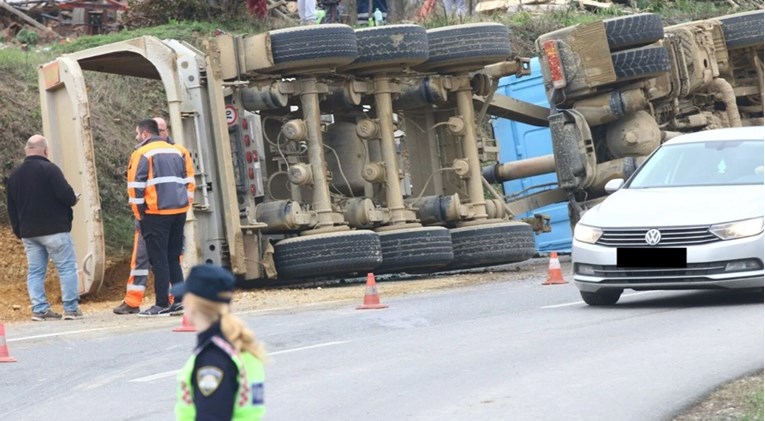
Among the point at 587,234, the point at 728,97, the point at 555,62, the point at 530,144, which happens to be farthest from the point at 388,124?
the point at 587,234

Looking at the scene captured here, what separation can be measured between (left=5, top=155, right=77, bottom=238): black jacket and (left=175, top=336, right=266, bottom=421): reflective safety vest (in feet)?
32.7

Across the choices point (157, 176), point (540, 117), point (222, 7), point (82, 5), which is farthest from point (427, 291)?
point (82, 5)

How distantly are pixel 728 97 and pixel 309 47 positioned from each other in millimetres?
6397

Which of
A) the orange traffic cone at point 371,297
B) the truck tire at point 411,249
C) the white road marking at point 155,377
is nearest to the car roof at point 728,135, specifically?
the orange traffic cone at point 371,297

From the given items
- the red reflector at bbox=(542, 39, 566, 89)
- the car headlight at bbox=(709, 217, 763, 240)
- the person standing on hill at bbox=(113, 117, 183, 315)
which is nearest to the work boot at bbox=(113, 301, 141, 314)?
the person standing on hill at bbox=(113, 117, 183, 315)

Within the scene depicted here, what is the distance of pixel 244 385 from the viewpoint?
4.84 meters

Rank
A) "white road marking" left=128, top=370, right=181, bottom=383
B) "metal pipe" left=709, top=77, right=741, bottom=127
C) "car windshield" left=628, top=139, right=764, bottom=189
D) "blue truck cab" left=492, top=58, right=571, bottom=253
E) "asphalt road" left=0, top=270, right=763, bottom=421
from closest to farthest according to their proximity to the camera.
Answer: "asphalt road" left=0, top=270, right=763, bottom=421
"white road marking" left=128, top=370, right=181, bottom=383
"car windshield" left=628, top=139, right=764, bottom=189
"metal pipe" left=709, top=77, right=741, bottom=127
"blue truck cab" left=492, top=58, right=571, bottom=253

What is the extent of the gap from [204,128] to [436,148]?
3817mm

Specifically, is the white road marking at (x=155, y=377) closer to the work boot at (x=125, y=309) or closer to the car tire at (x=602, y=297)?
the car tire at (x=602, y=297)

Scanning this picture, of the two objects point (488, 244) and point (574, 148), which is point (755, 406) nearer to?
point (488, 244)

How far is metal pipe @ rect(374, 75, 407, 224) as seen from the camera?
18.0 metres

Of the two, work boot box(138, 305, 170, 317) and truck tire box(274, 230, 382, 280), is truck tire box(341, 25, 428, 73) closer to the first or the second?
truck tire box(274, 230, 382, 280)

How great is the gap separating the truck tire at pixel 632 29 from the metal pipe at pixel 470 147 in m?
1.73

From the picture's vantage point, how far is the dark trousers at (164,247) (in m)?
14.5
